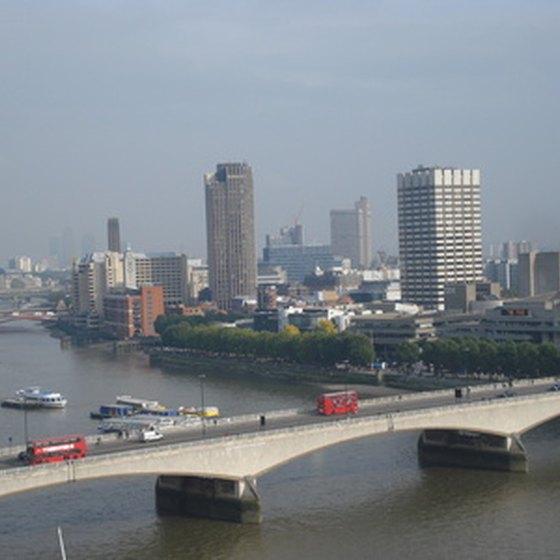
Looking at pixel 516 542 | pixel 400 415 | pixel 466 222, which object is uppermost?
pixel 466 222

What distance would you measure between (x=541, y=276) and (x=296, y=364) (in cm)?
2317

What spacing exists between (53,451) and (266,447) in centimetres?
435

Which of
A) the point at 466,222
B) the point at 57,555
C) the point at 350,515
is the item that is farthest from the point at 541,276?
the point at 57,555

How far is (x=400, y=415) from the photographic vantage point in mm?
26312

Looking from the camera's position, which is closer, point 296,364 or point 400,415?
point 400,415

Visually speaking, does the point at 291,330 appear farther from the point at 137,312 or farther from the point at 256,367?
the point at 137,312

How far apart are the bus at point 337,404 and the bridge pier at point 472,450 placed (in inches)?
92.8

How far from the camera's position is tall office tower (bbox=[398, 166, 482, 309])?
2987 inches

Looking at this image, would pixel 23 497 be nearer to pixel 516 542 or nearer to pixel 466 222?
pixel 516 542

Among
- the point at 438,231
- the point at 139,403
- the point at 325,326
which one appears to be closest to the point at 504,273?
the point at 438,231

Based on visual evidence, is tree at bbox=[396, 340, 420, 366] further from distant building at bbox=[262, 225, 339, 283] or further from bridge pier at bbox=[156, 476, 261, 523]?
distant building at bbox=[262, 225, 339, 283]

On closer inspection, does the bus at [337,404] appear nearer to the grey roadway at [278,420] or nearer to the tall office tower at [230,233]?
the grey roadway at [278,420]

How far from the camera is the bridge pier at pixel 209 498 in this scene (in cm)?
2291

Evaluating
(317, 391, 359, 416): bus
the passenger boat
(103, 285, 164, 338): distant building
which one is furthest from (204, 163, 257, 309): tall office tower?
(317, 391, 359, 416): bus
